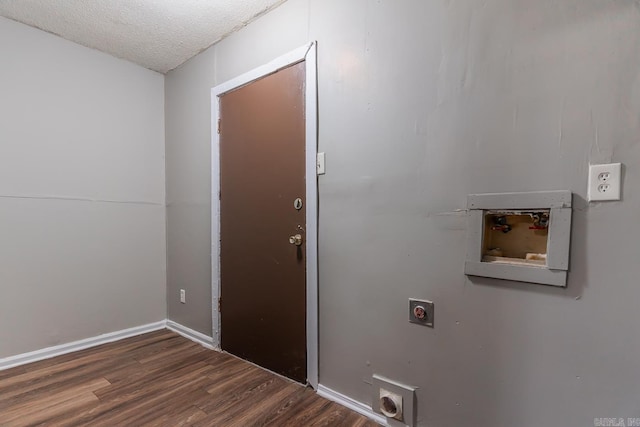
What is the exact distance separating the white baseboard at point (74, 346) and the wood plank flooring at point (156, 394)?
0.17ft

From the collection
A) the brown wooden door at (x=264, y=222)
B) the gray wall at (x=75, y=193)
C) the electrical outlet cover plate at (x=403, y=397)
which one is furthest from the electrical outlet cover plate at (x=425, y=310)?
the gray wall at (x=75, y=193)

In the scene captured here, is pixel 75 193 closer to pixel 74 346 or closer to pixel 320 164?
pixel 74 346

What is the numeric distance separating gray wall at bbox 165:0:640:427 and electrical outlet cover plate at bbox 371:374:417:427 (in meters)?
0.04

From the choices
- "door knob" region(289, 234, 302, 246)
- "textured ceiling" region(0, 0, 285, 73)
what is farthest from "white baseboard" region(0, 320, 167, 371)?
"textured ceiling" region(0, 0, 285, 73)

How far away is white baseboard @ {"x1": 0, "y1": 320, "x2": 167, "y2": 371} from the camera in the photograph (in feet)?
6.64

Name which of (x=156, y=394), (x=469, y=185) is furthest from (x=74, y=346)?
(x=469, y=185)

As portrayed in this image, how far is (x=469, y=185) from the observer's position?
1.25m

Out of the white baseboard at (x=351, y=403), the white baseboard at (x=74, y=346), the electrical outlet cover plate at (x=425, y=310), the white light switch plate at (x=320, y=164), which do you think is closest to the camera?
the electrical outlet cover plate at (x=425, y=310)

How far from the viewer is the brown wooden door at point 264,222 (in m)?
1.81

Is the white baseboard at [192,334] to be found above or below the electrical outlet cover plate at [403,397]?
below

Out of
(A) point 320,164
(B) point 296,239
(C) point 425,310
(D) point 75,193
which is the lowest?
(C) point 425,310

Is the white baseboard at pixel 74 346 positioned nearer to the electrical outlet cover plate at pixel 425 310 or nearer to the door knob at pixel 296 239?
the door knob at pixel 296 239

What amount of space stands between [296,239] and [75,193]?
1808mm

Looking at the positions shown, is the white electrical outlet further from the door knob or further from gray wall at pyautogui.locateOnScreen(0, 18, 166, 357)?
gray wall at pyautogui.locateOnScreen(0, 18, 166, 357)
